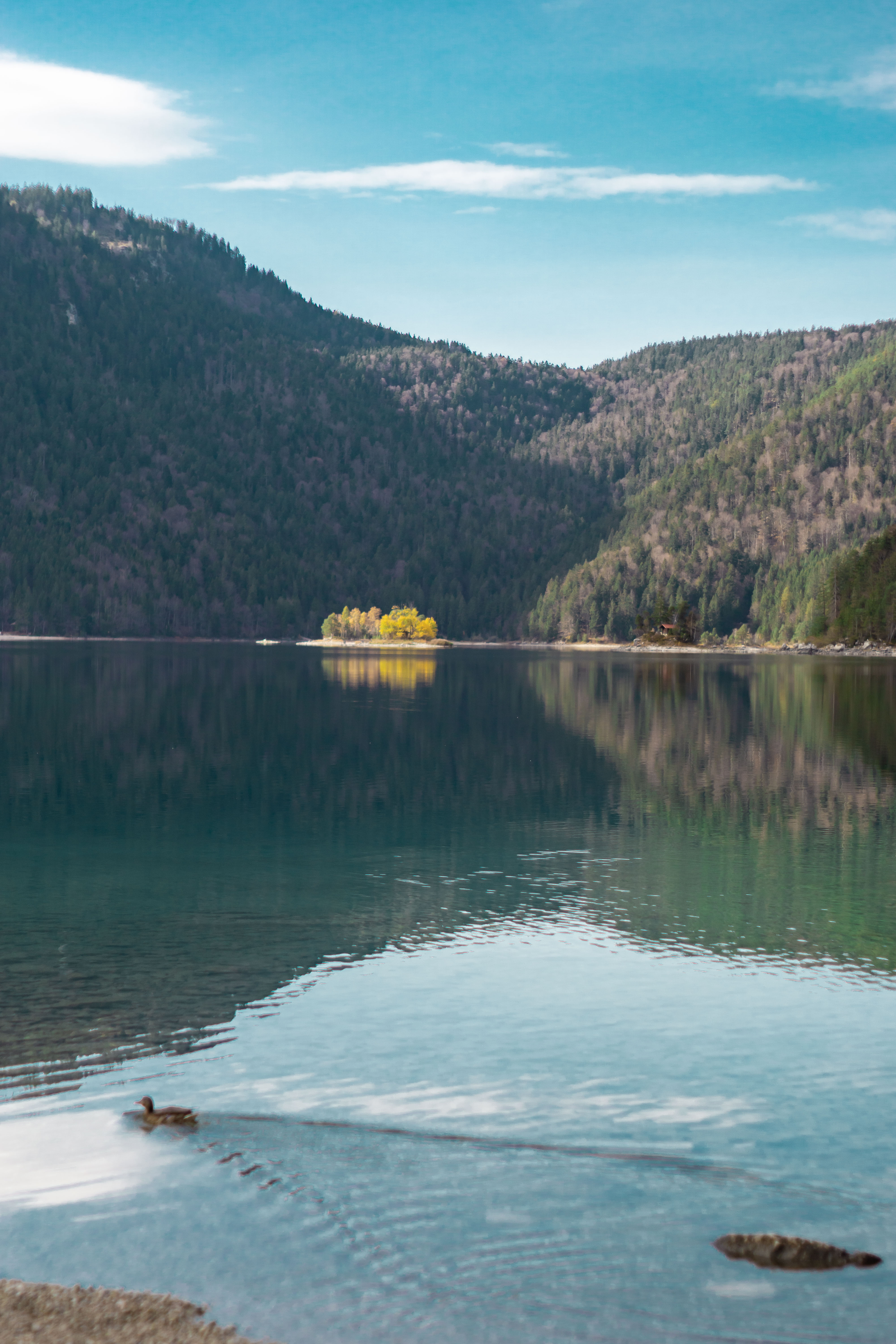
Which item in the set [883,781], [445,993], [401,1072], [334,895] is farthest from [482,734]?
[401,1072]

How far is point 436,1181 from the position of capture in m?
10.9

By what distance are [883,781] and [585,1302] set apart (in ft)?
125

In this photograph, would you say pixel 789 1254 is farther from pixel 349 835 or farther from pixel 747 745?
pixel 747 745

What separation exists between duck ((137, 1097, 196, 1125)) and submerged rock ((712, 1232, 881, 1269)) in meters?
5.44

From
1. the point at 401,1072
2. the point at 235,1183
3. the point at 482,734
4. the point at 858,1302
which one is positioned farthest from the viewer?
the point at 482,734

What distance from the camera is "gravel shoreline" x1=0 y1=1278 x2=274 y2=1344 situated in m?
8.06

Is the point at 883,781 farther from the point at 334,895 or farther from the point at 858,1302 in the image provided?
the point at 858,1302

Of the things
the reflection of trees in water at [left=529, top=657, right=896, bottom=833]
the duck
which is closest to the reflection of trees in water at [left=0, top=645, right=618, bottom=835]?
the reflection of trees in water at [left=529, top=657, right=896, bottom=833]

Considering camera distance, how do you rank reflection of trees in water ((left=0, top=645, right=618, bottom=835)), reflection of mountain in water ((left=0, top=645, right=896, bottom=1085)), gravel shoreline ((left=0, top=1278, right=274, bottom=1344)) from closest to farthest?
gravel shoreline ((left=0, top=1278, right=274, bottom=1344)) → reflection of mountain in water ((left=0, top=645, right=896, bottom=1085)) → reflection of trees in water ((left=0, top=645, right=618, bottom=835))

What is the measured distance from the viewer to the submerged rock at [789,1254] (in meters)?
9.32

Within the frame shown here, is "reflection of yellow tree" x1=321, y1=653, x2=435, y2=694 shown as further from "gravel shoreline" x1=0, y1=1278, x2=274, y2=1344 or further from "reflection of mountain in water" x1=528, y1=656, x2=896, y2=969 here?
"gravel shoreline" x1=0, y1=1278, x2=274, y2=1344

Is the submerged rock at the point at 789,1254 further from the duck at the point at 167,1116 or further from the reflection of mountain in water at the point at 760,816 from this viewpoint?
the reflection of mountain in water at the point at 760,816

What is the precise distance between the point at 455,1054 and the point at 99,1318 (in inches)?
269

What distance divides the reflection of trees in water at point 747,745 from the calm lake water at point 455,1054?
666 millimetres
